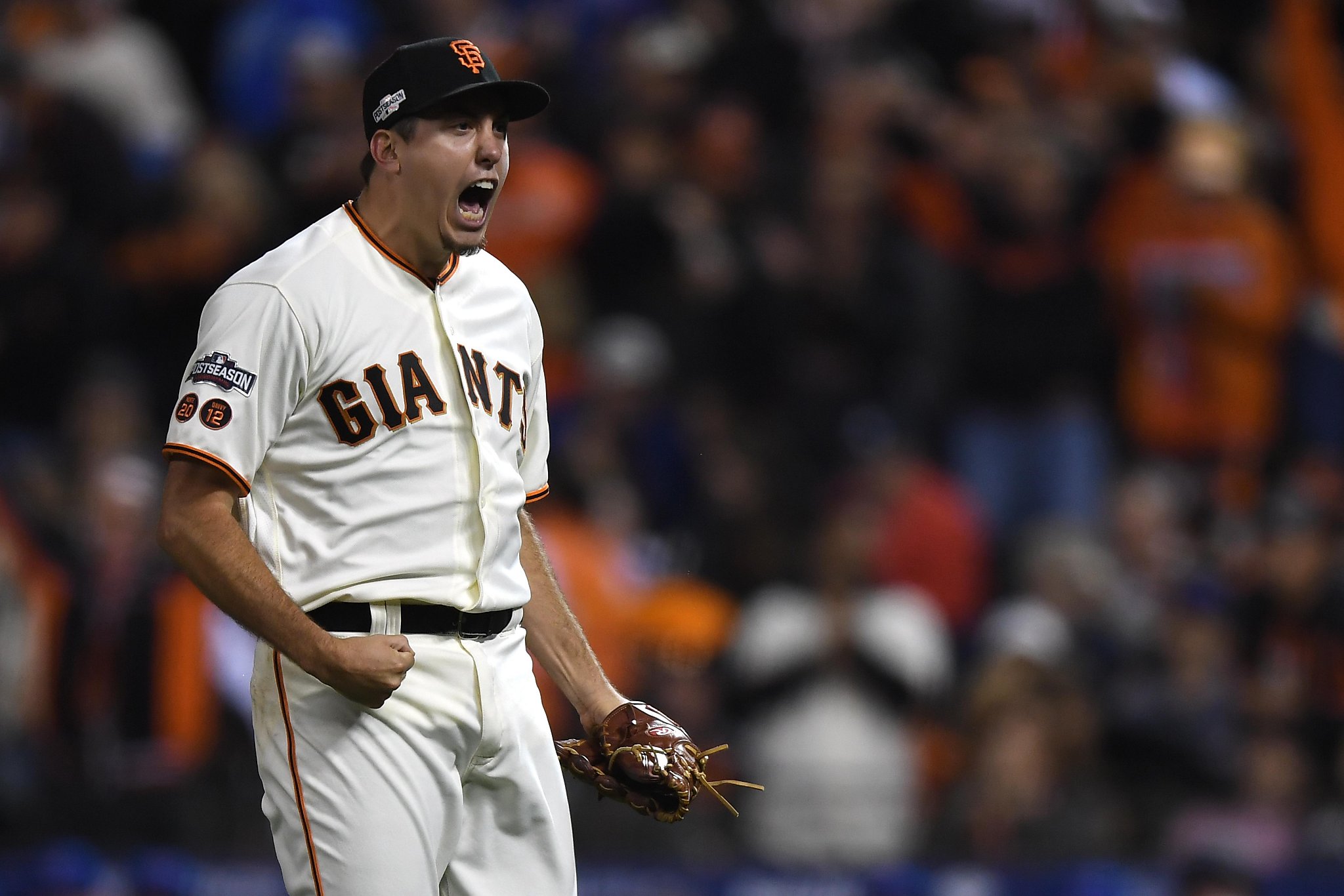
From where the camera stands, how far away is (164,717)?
7355 millimetres

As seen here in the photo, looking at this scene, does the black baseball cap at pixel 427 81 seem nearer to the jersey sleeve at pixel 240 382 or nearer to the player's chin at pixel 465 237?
the player's chin at pixel 465 237

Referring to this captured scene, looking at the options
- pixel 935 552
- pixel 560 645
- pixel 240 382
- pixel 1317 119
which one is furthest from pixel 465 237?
pixel 1317 119

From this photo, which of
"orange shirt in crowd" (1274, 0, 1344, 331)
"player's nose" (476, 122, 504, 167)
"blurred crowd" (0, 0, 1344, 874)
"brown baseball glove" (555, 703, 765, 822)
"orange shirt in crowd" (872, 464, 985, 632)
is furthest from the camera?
"orange shirt in crowd" (1274, 0, 1344, 331)

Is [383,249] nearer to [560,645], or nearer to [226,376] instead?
[226,376]

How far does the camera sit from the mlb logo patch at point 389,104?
351 centimetres

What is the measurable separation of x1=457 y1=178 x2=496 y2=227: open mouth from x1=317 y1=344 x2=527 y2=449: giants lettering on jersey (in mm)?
240

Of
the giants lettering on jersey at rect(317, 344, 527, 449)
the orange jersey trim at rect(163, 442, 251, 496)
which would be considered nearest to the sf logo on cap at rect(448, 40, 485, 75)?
the giants lettering on jersey at rect(317, 344, 527, 449)

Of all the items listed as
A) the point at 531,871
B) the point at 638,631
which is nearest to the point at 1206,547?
the point at 638,631

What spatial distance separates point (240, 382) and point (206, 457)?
0.14m

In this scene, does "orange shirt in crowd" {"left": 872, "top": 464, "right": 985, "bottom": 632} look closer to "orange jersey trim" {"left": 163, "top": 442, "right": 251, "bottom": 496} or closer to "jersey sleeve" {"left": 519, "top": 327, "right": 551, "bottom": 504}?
"jersey sleeve" {"left": 519, "top": 327, "right": 551, "bottom": 504}

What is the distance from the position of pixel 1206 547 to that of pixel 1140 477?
1.39ft

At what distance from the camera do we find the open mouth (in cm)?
357

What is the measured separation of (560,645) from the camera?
390 centimetres

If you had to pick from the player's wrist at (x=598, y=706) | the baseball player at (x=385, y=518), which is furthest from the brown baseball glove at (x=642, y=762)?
the baseball player at (x=385, y=518)
